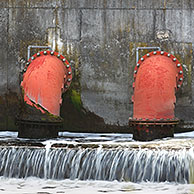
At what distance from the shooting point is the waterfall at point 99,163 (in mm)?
3541

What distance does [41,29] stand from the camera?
5934 millimetres

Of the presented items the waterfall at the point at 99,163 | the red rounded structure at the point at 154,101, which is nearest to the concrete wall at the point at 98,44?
the red rounded structure at the point at 154,101

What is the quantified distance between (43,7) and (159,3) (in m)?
1.96

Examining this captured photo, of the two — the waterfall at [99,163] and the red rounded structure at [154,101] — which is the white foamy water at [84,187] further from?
the red rounded structure at [154,101]

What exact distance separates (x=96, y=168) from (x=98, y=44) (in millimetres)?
2756

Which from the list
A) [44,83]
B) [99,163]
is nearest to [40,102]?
[44,83]

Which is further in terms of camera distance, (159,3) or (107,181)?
(159,3)

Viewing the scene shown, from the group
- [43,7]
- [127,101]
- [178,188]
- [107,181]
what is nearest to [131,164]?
[107,181]

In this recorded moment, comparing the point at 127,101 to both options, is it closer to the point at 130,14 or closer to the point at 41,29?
the point at 130,14

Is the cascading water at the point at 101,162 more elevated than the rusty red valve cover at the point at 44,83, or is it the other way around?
the rusty red valve cover at the point at 44,83

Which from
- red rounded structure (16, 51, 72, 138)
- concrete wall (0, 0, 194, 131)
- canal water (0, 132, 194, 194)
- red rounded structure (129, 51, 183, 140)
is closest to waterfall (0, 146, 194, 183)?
canal water (0, 132, 194, 194)

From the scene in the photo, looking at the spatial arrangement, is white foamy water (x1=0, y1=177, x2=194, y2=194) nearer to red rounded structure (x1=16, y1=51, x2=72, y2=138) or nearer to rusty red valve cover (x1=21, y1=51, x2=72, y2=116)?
red rounded structure (x1=16, y1=51, x2=72, y2=138)

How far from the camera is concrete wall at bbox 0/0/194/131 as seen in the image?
19.0 feet

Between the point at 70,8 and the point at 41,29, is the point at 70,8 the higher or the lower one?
the higher one
